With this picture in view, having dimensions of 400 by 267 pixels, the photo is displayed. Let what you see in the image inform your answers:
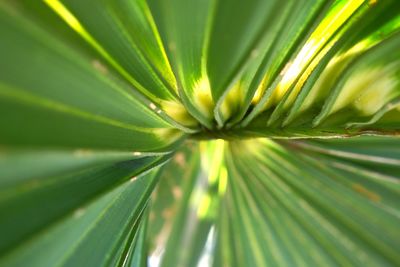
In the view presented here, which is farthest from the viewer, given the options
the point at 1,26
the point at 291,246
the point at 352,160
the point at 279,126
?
the point at 291,246

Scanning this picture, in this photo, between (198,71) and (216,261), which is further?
(216,261)

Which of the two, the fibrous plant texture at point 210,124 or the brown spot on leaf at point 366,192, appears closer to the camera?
the fibrous plant texture at point 210,124

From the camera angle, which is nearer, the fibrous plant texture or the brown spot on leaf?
the fibrous plant texture

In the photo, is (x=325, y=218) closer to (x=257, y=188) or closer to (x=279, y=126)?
(x=257, y=188)

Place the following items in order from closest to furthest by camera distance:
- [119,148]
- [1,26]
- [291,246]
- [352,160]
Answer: [1,26] → [119,148] → [352,160] → [291,246]

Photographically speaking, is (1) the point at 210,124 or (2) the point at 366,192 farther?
(2) the point at 366,192

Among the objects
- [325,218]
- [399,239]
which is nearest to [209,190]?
[325,218]

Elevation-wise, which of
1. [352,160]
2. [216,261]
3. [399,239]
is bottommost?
[216,261]

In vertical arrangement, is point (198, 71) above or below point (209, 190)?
above
